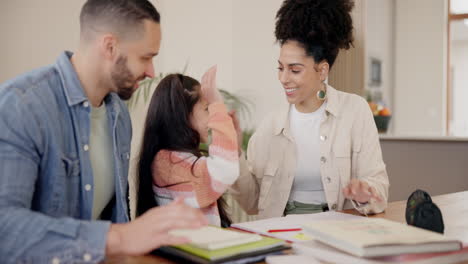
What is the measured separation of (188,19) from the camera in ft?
13.9

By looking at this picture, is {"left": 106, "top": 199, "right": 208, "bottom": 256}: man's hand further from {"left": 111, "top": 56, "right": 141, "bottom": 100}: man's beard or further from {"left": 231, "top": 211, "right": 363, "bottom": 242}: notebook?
{"left": 111, "top": 56, "right": 141, "bottom": 100}: man's beard

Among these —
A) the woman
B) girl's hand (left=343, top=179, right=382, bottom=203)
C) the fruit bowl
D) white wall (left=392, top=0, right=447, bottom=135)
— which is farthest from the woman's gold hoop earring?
white wall (left=392, top=0, right=447, bottom=135)

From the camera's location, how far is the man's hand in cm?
99

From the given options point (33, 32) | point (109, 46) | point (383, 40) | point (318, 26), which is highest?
point (383, 40)

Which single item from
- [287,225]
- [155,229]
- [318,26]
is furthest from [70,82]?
[318,26]

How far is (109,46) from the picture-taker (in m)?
1.35

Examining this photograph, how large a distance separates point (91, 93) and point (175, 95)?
455 millimetres

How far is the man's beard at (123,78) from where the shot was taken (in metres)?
1.36

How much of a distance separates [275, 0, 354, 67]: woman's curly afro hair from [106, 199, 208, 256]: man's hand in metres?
1.33

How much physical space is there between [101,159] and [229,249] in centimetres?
57

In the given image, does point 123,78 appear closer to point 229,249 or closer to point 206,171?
point 206,171

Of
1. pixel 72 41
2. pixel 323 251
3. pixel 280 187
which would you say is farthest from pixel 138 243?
pixel 72 41

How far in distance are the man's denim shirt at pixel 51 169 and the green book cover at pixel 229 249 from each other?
18 centimetres

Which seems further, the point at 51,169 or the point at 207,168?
the point at 207,168
